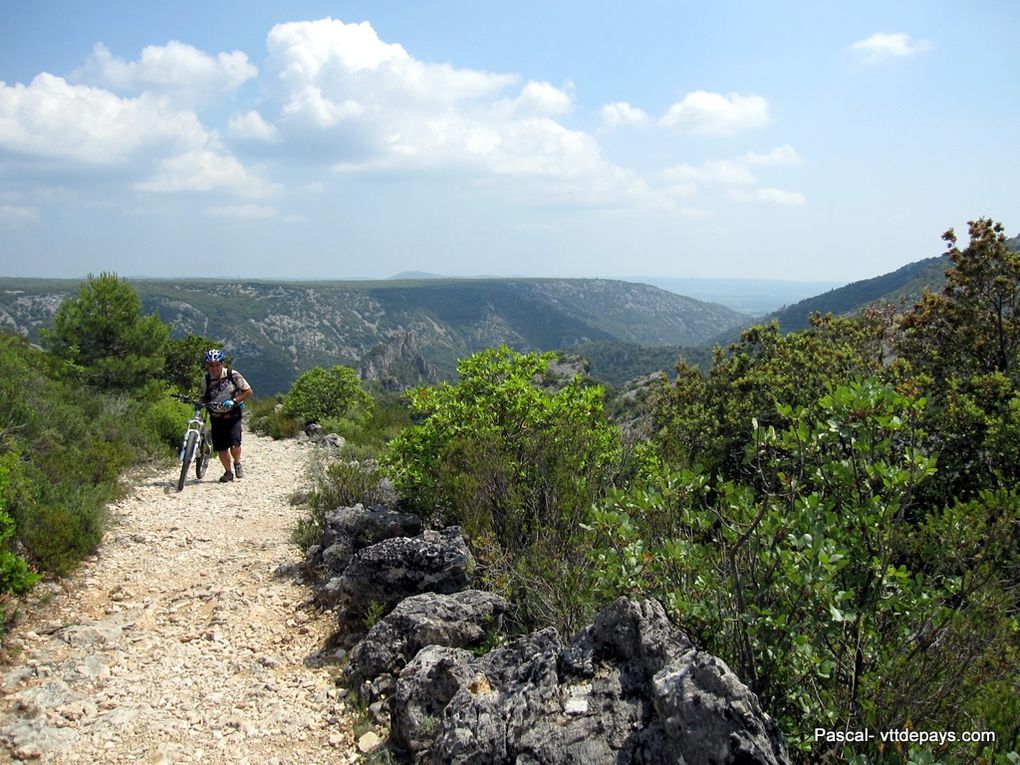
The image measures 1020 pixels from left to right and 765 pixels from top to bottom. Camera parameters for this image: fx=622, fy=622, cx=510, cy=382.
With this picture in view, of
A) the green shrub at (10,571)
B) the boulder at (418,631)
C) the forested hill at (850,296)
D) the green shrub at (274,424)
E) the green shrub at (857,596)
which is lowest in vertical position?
the green shrub at (274,424)

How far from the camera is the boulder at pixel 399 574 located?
16.5 feet

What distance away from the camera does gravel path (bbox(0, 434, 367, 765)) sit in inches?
144

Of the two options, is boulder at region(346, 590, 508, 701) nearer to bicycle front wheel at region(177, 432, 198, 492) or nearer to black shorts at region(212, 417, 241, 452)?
bicycle front wheel at region(177, 432, 198, 492)

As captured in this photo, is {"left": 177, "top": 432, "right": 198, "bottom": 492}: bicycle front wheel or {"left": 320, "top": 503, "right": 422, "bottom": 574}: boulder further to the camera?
{"left": 177, "top": 432, "right": 198, "bottom": 492}: bicycle front wheel

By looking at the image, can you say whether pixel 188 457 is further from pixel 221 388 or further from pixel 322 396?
pixel 322 396

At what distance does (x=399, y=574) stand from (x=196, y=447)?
5.59 m

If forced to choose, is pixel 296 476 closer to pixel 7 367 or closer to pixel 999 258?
pixel 7 367

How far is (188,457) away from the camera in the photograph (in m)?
8.96

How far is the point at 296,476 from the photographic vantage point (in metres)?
10.6

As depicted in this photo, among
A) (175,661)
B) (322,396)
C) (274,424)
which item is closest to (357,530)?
(175,661)

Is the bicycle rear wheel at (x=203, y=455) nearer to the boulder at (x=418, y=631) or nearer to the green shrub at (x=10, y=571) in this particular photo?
the green shrub at (x=10, y=571)

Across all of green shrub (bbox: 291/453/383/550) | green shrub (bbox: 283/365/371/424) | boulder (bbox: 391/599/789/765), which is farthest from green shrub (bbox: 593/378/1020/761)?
green shrub (bbox: 283/365/371/424)

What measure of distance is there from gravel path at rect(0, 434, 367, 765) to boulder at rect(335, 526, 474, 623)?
Result: 0.44 metres

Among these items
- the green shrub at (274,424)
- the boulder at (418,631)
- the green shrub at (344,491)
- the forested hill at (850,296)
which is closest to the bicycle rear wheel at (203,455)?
the green shrub at (344,491)
